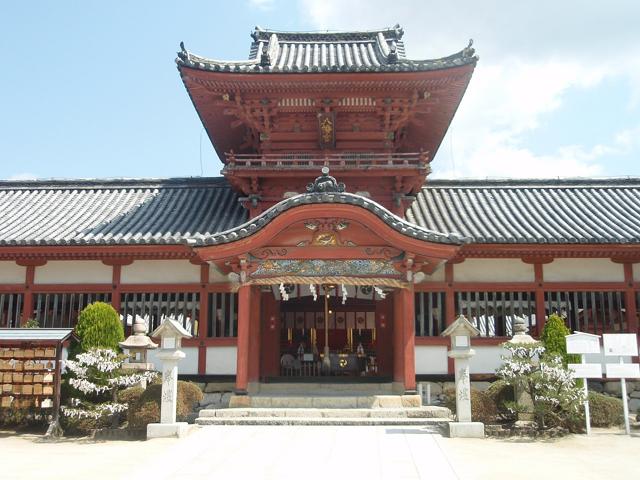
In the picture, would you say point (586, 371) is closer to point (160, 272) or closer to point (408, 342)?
point (408, 342)

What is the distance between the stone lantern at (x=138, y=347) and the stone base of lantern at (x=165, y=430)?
190cm

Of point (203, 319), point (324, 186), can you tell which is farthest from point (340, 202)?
point (203, 319)

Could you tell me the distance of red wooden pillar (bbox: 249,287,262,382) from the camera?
49.4 ft

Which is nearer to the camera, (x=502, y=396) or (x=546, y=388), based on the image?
(x=546, y=388)

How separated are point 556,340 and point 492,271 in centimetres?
316

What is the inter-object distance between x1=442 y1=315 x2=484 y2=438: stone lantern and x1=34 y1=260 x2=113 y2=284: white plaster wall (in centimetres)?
947

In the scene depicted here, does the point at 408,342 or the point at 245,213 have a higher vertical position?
the point at 245,213

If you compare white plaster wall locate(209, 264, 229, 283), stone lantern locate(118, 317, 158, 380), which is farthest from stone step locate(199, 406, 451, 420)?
white plaster wall locate(209, 264, 229, 283)

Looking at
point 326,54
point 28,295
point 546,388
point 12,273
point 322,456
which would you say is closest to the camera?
point 322,456

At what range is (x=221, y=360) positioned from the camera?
16.1 m

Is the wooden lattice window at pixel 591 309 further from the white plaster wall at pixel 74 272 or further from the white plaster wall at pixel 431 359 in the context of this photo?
the white plaster wall at pixel 74 272

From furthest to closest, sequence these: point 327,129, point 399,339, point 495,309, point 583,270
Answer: point 327,129 → point 583,270 → point 495,309 → point 399,339

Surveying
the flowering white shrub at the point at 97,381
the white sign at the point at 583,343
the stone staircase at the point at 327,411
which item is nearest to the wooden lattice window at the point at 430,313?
the stone staircase at the point at 327,411

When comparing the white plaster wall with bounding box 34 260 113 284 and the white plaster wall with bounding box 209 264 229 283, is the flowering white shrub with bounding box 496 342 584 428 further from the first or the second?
the white plaster wall with bounding box 34 260 113 284
